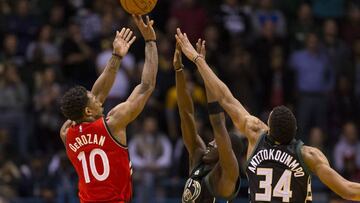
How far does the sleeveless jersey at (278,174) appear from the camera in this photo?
8.72 m

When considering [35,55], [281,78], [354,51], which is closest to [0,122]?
[35,55]

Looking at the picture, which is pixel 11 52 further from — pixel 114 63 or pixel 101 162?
pixel 101 162

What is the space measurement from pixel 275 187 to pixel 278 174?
0.12 m

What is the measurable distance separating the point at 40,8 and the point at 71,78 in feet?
6.62

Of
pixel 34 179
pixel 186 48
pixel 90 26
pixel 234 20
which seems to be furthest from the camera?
pixel 234 20

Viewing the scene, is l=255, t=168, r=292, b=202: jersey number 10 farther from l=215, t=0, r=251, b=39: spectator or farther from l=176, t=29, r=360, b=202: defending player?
l=215, t=0, r=251, b=39: spectator

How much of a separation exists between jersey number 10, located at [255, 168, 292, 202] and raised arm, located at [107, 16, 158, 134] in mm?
1325

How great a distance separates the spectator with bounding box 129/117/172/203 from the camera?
1642 cm

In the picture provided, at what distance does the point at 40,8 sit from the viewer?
1925 centimetres

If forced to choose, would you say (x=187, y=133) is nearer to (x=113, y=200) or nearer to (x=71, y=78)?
(x=113, y=200)

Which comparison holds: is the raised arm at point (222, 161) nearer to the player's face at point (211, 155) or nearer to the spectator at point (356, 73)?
the player's face at point (211, 155)

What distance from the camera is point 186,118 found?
9.91 metres

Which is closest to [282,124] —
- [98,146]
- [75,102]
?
[98,146]

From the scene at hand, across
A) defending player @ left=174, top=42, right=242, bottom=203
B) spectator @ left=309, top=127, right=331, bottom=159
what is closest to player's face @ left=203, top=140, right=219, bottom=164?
defending player @ left=174, top=42, right=242, bottom=203
